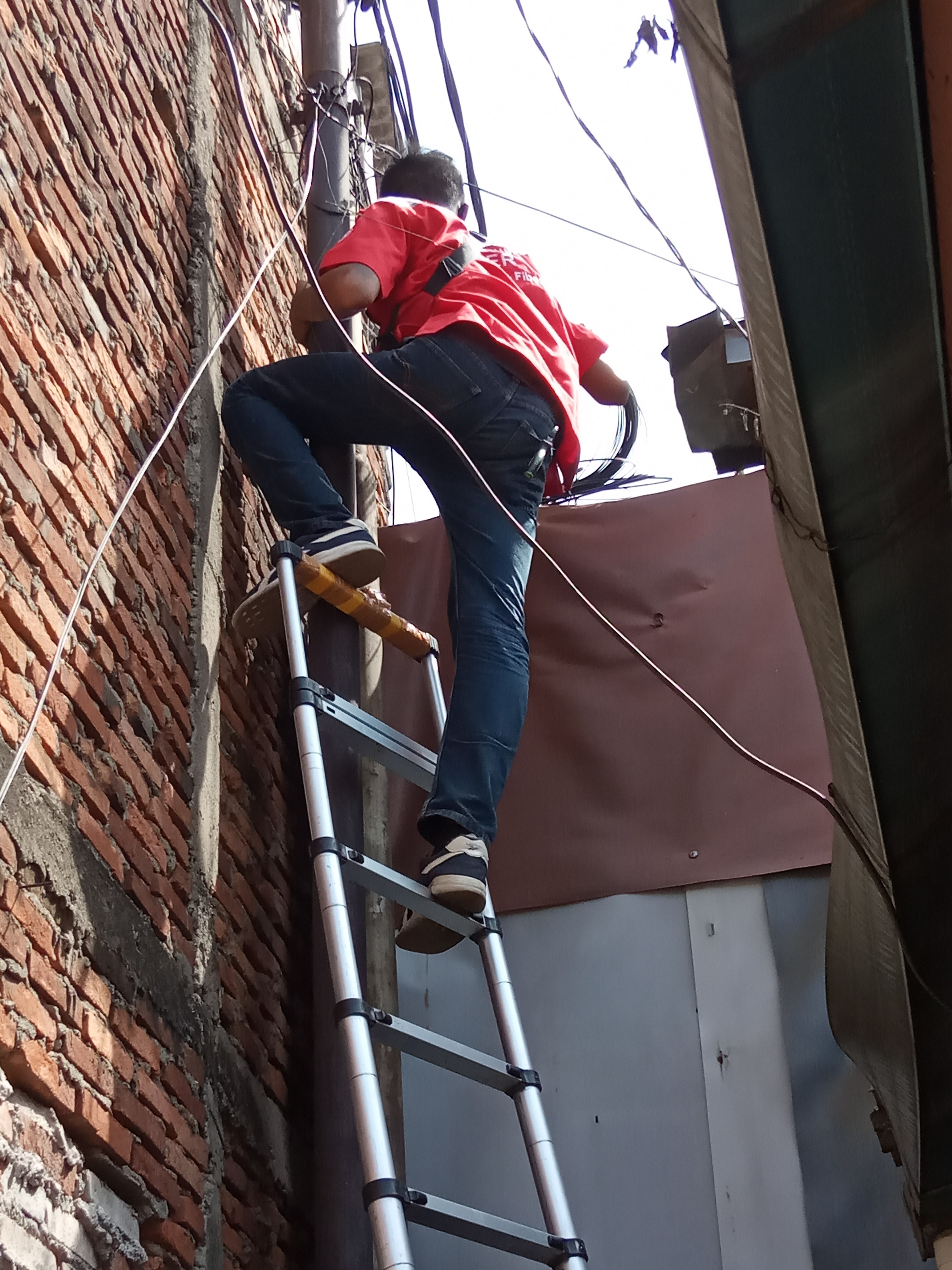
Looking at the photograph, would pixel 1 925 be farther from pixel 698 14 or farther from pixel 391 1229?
pixel 698 14

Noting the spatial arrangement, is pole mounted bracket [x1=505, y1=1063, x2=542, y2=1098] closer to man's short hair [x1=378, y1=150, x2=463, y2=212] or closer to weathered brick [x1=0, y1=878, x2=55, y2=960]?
weathered brick [x1=0, y1=878, x2=55, y2=960]

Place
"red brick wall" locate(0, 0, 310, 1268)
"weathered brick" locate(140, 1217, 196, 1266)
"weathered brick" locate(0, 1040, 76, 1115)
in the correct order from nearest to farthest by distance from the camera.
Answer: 1. "weathered brick" locate(0, 1040, 76, 1115)
2. "red brick wall" locate(0, 0, 310, 1268)
3. "weathered brick" locate(140, 1217, 196, 1266)

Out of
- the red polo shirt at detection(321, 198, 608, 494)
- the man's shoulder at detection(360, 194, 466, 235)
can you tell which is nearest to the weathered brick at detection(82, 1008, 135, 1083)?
the red polo shirt at detection(321, 198, 608, 494)

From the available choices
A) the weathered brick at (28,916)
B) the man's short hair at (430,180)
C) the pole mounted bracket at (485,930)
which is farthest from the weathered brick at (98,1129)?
the man's short hair at (430,180)

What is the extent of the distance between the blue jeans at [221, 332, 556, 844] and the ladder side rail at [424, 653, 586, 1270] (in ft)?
1.13

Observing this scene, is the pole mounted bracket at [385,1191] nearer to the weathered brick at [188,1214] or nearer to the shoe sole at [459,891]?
the weathered brick at [188,1214]

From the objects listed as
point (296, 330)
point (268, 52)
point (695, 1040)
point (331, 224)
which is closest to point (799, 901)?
point (695, 1040)

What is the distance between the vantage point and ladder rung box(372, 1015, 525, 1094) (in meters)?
2.75

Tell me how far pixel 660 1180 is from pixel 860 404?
219 centimetres

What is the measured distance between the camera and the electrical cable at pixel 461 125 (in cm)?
549

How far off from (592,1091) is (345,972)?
1.22 meters

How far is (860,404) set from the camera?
2.04 metres

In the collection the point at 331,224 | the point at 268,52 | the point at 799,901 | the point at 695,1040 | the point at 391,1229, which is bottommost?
the point at 391,1229

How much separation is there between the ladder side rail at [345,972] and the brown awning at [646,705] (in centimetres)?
92
